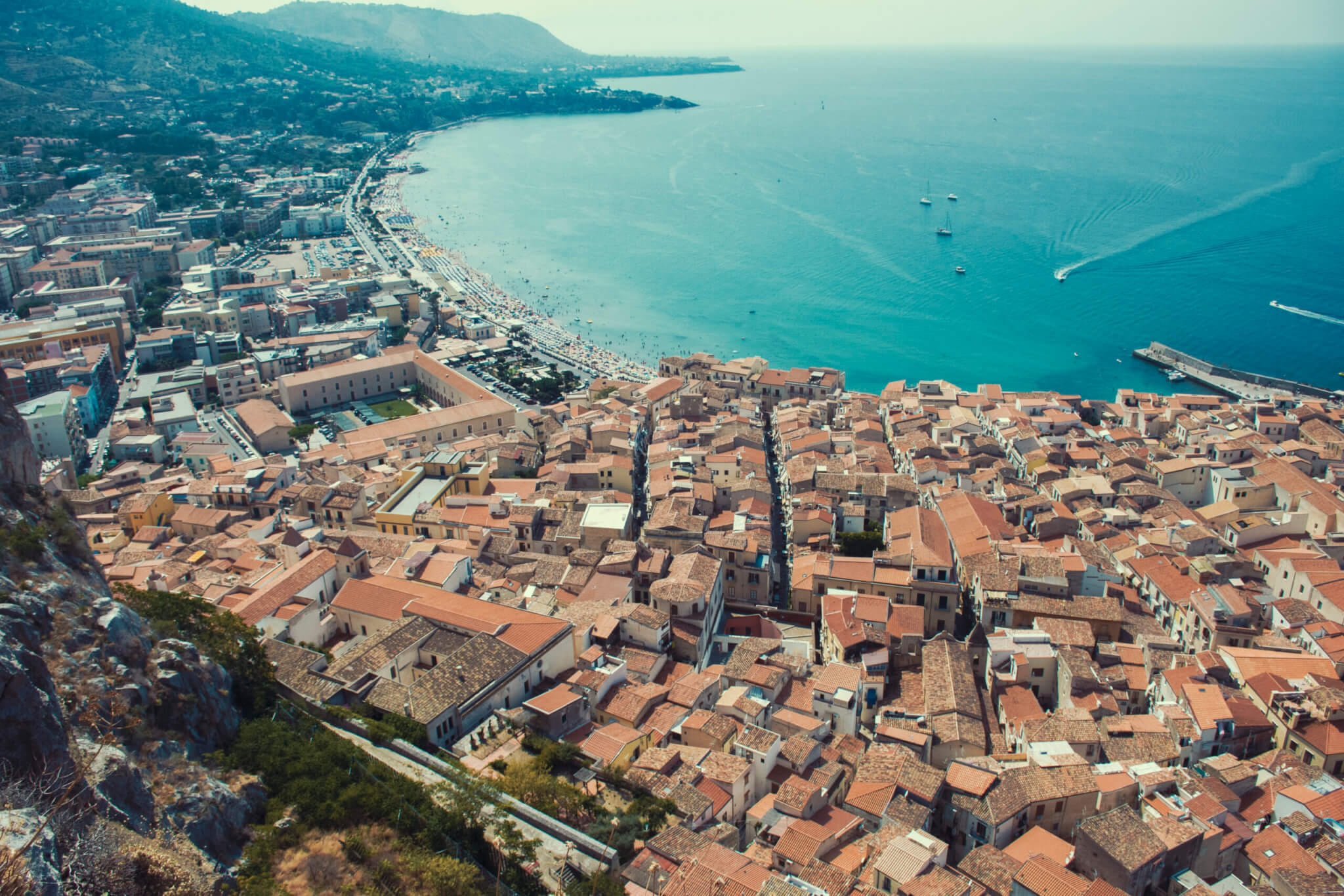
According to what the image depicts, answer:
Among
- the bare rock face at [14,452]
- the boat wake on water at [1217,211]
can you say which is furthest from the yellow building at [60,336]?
the boat wake on water at [1217,211]

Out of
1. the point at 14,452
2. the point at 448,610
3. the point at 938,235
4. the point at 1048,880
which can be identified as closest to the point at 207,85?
the point at 938,235

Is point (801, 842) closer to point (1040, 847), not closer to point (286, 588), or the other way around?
point (1040, 847)

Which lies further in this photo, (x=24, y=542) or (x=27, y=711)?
(x=24, y=542)

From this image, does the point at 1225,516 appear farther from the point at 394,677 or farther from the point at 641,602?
the point at 394,677

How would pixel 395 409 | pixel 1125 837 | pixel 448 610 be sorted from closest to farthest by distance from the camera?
pixel 1125 837 < pixel 448 610 < pixel 395 409

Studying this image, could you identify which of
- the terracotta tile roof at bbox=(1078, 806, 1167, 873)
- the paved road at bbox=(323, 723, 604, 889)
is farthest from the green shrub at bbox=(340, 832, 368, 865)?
the terracotta tile roof at bbox=(1078, 806, 1167, 873)

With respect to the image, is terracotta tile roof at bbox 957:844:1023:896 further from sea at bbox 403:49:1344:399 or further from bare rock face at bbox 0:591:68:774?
sea at bbox 403:49:1344:399
